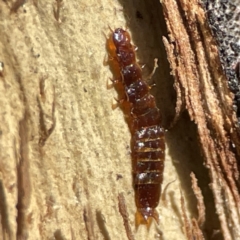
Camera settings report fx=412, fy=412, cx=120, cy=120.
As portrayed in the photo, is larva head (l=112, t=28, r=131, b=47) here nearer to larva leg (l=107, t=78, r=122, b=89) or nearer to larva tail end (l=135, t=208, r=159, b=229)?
larva leg (l=107, t=78, r=122, b=89)

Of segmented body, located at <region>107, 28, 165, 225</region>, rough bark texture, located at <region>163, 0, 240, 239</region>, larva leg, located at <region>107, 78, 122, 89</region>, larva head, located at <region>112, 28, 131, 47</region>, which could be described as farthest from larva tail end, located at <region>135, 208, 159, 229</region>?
larva head, located at <region>112, 28, 131, 47</region>

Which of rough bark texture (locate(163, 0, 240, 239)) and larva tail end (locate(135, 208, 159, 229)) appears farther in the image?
larva tail end (locate(135, 208, 159, 229))

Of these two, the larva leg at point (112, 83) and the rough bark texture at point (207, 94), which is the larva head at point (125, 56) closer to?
the larva leg at point (112, 83)

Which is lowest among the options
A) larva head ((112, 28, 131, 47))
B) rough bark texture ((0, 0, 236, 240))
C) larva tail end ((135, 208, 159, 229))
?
larva tail end ((135, 208, 159, 229))

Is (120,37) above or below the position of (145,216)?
above

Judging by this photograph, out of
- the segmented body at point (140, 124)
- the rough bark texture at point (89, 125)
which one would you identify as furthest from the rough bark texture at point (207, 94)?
the segmented body at point (140, 124)

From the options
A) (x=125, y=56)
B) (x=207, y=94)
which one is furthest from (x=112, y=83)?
(x=207, y=94)

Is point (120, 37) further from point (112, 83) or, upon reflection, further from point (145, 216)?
point (145, 216)

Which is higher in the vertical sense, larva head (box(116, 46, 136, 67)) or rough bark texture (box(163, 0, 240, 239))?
larva head (box(116, 46, 136, 67))
